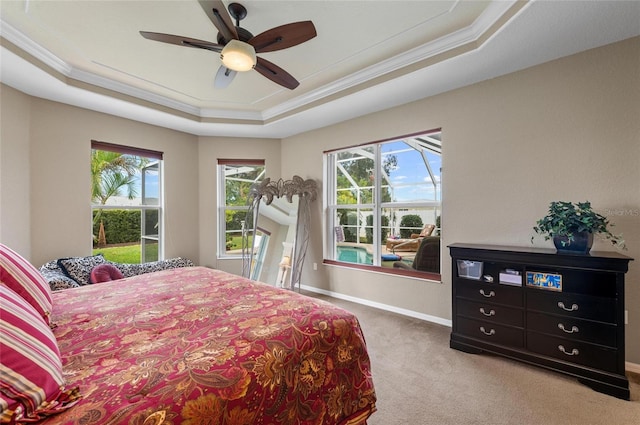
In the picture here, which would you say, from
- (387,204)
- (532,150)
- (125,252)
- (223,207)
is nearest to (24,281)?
(125,252)

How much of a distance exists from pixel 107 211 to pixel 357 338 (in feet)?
12.9

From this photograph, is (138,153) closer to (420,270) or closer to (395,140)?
(395,140)

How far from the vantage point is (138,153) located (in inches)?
155

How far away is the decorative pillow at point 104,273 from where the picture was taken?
118 inches

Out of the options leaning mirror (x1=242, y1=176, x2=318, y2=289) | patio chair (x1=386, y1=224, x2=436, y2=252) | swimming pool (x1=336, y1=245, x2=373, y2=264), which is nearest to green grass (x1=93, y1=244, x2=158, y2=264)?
leaning mirror (x1=242, y1=176, x2=318, y2=289)

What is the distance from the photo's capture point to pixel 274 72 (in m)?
2.25

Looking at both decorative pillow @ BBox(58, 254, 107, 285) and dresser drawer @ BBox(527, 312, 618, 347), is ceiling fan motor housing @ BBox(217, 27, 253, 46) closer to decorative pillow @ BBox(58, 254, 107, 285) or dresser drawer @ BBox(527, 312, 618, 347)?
decorative pillow @ BBox(58, 254, 107, 285)

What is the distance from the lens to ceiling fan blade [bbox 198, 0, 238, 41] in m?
1.56

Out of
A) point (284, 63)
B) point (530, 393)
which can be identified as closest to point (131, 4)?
point (284, 63)

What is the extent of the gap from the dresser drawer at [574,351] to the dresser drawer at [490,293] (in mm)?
269

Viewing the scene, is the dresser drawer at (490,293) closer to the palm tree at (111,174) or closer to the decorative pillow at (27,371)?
the decorative pillow at (27,371)

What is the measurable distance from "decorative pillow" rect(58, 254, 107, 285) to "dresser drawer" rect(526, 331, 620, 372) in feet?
14.2

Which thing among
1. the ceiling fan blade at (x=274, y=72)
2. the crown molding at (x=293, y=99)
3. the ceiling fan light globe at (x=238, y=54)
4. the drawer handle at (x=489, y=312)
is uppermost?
the crown molding at (x=293, y=99)

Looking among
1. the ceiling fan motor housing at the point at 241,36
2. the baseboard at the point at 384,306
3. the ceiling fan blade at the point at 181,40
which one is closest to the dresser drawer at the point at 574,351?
the baseboard at the point at 384,306
